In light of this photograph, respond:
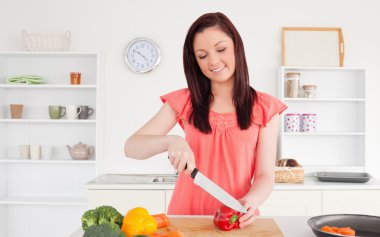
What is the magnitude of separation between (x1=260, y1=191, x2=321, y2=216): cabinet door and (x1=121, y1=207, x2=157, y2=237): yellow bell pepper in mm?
2038

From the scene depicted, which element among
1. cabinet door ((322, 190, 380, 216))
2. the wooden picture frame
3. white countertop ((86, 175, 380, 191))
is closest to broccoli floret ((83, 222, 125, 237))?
white countertop ((86, 175, 380, 191))

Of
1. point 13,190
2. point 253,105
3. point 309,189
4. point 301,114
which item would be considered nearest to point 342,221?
point 253,105

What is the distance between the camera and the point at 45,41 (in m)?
3.67

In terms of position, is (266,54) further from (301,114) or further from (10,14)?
(10,14)

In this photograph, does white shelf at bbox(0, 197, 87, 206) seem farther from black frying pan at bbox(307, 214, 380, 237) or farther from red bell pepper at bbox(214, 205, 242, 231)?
black frying pan at bbox(307, 214, 380, 237)

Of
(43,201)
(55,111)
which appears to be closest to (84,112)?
(55,111)

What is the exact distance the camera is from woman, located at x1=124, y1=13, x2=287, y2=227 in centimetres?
170

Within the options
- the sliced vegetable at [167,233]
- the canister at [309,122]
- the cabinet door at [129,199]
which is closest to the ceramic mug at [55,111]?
the cabinet door at [129,199]

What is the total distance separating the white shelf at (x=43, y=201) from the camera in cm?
359

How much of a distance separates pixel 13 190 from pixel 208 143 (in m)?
2.64

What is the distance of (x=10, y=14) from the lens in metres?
3.85

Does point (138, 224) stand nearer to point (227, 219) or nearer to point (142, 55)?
point (227, 219)

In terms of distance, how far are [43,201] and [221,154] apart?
7.42ft

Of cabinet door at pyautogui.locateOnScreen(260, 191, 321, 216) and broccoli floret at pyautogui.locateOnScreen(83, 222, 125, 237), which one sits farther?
cabinet door at pyautogui.locateOnScreen(260, 191, 321, 216)
